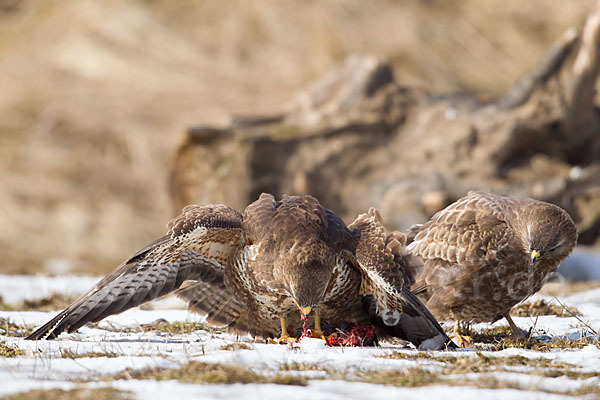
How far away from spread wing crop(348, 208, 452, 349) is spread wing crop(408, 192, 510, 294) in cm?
42

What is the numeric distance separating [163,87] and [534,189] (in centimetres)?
1037

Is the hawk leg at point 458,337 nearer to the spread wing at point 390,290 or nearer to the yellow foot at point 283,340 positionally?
the spread wing at point 390,290

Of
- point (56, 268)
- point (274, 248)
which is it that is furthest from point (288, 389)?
point (56, 268)

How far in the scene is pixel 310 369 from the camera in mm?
4113

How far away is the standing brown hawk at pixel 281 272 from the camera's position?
514 cm

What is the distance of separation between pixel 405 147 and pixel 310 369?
362 inches

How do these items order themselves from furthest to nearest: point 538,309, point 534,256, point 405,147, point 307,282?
1. point 405,147
2. point 538,309
3. point 534,256
4. point 307,282

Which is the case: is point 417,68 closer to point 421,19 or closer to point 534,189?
point 421,19

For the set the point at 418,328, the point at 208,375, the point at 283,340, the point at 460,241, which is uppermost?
the point at 460,241

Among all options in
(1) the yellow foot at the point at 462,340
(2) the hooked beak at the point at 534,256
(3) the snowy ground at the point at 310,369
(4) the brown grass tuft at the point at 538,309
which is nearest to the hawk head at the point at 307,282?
(3) the snowy ground at the point at 310,369

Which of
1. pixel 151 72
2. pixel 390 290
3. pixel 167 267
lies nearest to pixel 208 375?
pixel 390 290

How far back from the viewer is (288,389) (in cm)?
358

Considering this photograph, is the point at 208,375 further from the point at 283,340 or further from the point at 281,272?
the point at 283,340

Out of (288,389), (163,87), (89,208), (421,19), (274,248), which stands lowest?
(288,389)
